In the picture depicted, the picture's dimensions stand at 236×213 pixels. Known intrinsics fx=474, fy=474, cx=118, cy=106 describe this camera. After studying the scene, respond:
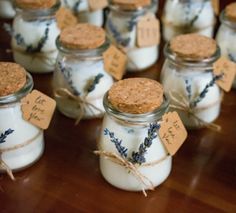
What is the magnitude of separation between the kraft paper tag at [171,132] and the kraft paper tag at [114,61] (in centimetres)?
19

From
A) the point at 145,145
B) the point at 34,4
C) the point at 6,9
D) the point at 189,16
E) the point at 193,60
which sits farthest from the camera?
the point at 6,9

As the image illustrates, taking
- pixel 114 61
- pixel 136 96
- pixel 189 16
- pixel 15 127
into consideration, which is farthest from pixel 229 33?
pixel 15 127

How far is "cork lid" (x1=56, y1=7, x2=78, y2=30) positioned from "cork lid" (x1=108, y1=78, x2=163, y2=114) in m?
0.32

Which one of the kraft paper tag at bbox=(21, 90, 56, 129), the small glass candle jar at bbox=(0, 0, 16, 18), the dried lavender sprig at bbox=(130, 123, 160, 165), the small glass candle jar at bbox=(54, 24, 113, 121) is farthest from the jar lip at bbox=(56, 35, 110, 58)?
the small glass candle jar at bbox=(0, 0, 16, 18)

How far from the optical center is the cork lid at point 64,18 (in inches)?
36.4

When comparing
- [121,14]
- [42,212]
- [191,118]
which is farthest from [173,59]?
[42,212]

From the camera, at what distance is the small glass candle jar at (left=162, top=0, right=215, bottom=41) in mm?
944

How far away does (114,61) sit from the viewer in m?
0.81

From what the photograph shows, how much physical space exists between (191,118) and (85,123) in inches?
6.9

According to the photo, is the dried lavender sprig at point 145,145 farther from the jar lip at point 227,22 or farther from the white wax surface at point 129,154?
the jar lip at point 227,22

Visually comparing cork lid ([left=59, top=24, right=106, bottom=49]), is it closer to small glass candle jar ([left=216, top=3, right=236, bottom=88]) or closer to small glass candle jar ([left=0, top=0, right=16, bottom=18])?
small glass candle jar ([left=216, top=3, right=236, bottom=88])

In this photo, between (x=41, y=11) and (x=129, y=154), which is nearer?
(x=129, y=154)

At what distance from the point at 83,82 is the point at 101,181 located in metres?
0.17

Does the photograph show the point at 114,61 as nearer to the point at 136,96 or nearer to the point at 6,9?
the point at 136,96
